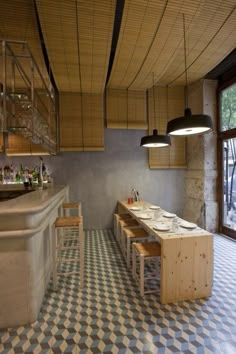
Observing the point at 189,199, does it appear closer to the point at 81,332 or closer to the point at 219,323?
the point at 219,323

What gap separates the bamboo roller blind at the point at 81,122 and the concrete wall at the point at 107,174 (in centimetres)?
21

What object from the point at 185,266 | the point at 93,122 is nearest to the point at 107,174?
the point at 93,122

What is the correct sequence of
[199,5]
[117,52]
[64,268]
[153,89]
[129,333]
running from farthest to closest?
[153,89], [117,52], [64,268], [199,5], [129,333]

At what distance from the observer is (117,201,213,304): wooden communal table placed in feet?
7.69

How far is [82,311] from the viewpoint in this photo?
7.33 ft

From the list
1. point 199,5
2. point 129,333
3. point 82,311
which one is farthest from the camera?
point 199,5

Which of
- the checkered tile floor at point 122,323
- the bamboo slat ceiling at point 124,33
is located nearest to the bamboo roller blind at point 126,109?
the bamboo slat ceiling at point 124,33

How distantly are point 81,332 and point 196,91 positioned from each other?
523 cm

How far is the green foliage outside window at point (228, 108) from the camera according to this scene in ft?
14.8

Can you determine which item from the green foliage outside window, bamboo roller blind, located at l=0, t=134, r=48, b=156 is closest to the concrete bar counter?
bamboo roller blind, located at l=0, t=134, r=48, b=156

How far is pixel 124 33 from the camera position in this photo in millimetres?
2961

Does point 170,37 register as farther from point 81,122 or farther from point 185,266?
point 185,266

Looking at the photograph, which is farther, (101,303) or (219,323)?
(101,303)

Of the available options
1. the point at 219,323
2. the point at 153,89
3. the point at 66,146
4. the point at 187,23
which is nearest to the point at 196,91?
the point at 153,89
